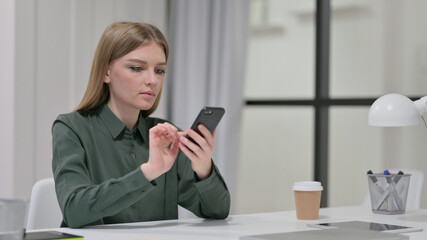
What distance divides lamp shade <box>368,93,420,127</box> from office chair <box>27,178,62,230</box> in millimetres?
1029

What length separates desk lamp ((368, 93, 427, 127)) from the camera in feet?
6.12

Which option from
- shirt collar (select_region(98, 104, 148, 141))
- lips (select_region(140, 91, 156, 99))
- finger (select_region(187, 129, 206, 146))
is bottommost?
finger (select_region(187, 129, 206, 146))

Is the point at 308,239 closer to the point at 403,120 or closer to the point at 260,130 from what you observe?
the point at 403,120

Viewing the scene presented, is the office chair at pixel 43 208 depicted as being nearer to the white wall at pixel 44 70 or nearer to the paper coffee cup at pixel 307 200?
the paper coffee cup at pixel 307 200

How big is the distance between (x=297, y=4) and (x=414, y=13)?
783 mm

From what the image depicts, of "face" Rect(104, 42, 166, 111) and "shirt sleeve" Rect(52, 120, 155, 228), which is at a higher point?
"face" Rect(104, 42, 166, 111)

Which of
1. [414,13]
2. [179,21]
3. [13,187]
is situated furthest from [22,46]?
[414,13]

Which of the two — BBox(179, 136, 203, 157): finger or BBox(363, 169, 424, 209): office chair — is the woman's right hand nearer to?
BBox(179, 136, 203, 157): finger

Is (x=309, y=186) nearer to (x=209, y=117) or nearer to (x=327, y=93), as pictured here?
(x=209, y=117)

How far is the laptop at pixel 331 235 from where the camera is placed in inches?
57.9

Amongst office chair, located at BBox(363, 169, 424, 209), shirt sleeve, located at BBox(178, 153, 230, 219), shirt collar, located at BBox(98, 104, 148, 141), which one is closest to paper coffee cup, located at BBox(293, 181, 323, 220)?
shirt sleeve, located at BBox(178, 153, 230, 219)

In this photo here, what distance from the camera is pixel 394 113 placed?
187 centimetres

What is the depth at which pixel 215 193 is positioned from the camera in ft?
6.30

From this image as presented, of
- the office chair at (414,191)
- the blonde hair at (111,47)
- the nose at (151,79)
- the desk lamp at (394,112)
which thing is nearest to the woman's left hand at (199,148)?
the nose at (151,79)
